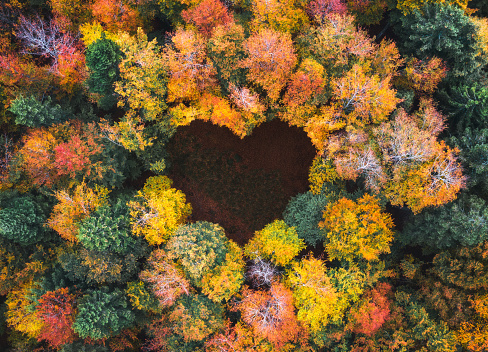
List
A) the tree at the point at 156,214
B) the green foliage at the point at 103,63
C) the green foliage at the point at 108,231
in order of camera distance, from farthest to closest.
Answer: the tree at the point at 156,214
the green foliage at the point at 108,231
the green foliage at the point at 103,63

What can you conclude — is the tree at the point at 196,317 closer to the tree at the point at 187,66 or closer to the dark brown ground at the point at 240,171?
the dark brown ground at the point at 240,171

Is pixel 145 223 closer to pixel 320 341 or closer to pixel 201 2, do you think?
pixel 320 341

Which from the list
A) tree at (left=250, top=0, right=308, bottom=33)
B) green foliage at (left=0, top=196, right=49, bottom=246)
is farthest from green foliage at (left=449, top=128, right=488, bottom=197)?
green foliage at (left=0, top=196, right=49, bottom=246)

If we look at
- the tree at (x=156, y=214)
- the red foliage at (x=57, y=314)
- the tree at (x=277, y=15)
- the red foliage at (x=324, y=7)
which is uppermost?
the red foliage at (x=324, y=7)

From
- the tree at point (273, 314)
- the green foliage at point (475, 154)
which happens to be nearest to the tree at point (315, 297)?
the tree at point (273, 314)

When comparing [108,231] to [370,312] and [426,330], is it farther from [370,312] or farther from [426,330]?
[426,330]

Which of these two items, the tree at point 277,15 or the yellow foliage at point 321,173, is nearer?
the tree at point 277,15
